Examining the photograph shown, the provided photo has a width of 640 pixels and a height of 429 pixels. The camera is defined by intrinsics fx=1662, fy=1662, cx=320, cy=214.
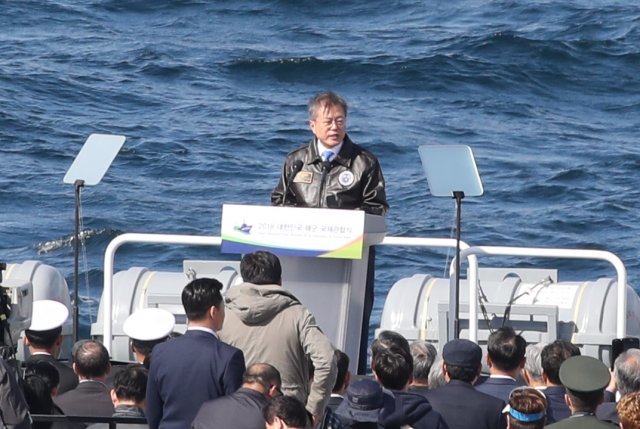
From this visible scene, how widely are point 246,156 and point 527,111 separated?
536 cm

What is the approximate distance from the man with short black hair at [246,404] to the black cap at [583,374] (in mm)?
1159

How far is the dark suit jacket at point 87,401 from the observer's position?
735 cm

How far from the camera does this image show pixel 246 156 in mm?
23828

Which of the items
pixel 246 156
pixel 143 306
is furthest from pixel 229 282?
pixel 246 156

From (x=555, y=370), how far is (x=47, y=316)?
253cm

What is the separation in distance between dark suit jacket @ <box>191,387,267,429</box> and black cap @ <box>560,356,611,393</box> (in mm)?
1220

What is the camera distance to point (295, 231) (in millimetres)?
8109

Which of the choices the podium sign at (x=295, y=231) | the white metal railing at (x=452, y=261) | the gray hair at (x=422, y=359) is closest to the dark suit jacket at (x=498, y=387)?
the gray hair at (x=422, y=359)

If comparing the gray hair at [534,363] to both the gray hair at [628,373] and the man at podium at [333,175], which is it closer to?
the gray hair at [628,373]

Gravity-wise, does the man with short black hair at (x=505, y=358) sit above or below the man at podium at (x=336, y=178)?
below

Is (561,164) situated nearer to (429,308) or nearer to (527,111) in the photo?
(527,111)

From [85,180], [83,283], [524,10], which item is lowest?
[83,283]

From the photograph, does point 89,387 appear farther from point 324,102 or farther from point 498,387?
point 324,102

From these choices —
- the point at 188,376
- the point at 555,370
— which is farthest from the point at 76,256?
the point at 555,370
